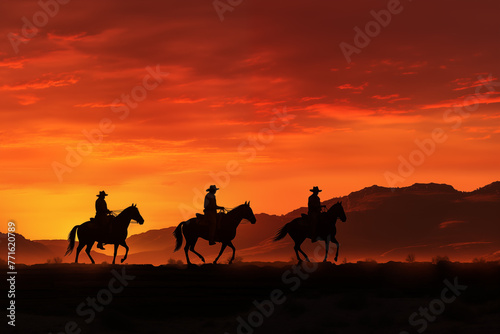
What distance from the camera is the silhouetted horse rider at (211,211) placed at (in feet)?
106

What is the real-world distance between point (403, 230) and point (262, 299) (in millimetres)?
142346

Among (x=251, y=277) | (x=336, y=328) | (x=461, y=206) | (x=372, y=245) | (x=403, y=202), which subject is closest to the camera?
(x=336, y=328)

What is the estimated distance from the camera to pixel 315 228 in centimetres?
3338

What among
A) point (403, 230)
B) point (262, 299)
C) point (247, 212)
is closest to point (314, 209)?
point (247, 212)

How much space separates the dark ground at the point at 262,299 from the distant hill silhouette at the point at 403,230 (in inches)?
3651

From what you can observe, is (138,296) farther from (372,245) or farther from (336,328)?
(372,245)

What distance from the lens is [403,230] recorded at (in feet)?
533

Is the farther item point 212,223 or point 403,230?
point 403,230

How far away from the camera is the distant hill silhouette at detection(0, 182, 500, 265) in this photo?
13400cm

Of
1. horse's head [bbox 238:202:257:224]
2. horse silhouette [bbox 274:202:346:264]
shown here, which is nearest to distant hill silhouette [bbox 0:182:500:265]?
horse silhouette [bbox 274:202:346:264]

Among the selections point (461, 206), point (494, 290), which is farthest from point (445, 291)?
point (461, 206)

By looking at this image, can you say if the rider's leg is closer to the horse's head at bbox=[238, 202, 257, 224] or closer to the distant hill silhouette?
the horse's head at bbox=[238, 202, 257, 224]

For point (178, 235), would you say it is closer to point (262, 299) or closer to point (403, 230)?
point (262, 299)

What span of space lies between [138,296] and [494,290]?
1082 centimetres
